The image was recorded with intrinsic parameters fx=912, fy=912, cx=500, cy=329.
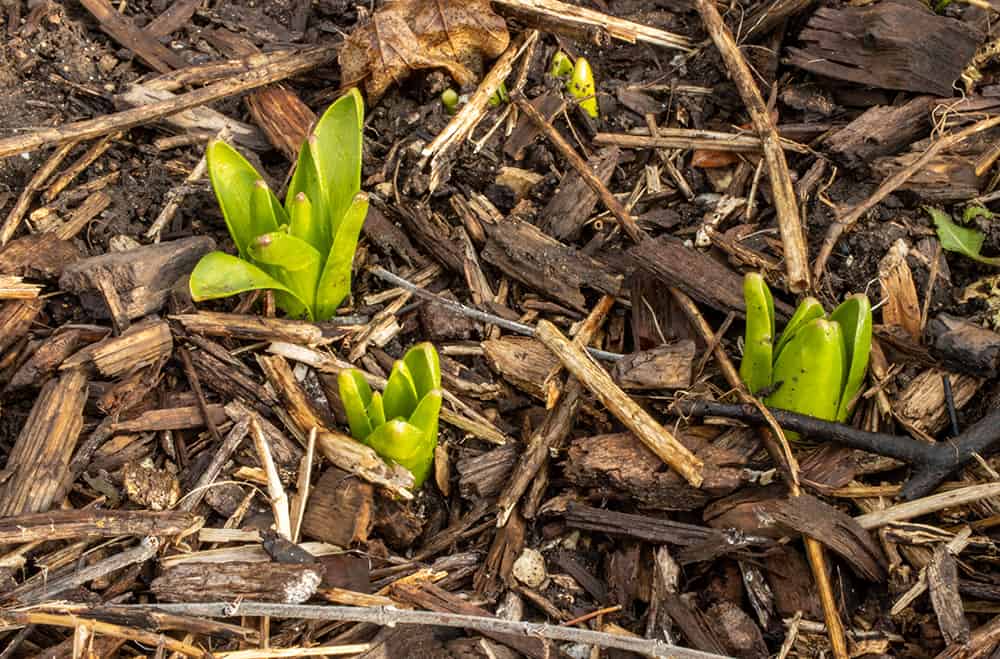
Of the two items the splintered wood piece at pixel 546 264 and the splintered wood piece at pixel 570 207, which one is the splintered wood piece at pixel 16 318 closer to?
the splintered wood piece at pixel 546 264

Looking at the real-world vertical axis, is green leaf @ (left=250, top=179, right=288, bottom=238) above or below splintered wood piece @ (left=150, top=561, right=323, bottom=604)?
above

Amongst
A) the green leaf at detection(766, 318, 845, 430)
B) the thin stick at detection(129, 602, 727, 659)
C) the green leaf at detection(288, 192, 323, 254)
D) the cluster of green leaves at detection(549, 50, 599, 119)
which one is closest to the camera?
the thin stick at detection(129, 602, 727, 659)

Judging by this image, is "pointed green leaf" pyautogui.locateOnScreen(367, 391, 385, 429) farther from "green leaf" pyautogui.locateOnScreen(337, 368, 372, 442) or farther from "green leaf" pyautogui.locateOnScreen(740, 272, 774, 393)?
"green leaf" pyautogui.locateOnScreen(740, 272, 774, 393)

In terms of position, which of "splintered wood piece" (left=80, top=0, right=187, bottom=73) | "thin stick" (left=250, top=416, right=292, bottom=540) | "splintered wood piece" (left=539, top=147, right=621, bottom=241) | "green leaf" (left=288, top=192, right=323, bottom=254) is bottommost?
"thin stick" (left=250, top=416, right=292, bottom=540)

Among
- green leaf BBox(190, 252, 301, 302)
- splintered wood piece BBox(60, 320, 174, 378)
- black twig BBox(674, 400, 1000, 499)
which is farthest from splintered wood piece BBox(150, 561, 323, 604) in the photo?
black twig BBox(674, 400, 1000, 499)

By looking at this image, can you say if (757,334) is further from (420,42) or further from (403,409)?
(420,42)

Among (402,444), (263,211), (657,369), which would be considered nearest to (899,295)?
(657,369)

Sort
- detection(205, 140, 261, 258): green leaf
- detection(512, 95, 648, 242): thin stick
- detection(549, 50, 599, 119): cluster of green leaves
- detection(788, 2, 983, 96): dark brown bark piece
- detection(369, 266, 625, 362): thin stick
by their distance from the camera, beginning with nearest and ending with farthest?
detection(205, 140, 261, 258): green leaf < detection(369, 266, 625, 362): thin stick < detection(512, 95, 648, 242): thin stick < detection(788, 2, 983, 96): dark brown bark piece < detection(549, 50, 599, 119): cluster of green leaves
